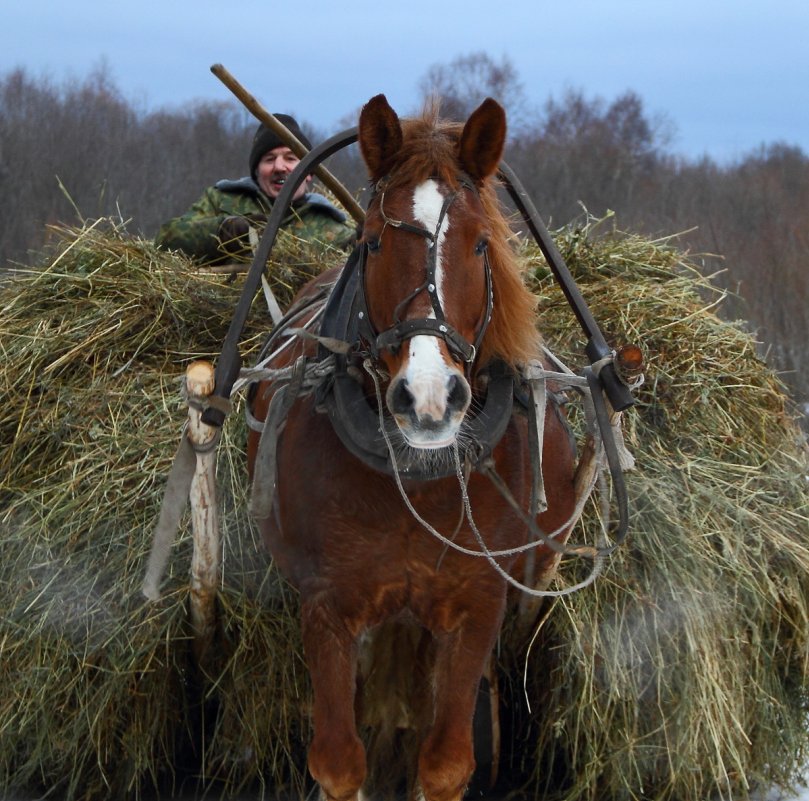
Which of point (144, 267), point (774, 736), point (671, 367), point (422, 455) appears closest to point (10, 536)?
point (144, 267)

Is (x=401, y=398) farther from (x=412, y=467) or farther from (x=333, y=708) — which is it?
(x=333, y=708)

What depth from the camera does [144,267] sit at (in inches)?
190

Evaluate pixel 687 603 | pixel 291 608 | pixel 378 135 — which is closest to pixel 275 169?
pixel 291 608

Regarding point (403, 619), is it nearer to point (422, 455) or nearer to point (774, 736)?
point (422, 455)

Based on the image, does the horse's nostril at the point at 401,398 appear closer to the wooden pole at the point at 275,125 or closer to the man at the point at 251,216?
the wooden pole at the point at 275,125

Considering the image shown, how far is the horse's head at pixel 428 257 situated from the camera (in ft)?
8.52

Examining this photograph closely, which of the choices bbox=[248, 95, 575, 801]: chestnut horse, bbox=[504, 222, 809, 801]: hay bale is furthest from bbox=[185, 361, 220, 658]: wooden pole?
bbox=[504, 222, 809, 801]: hay bale

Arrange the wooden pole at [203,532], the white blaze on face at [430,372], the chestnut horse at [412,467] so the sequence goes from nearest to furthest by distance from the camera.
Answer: the white blaze on face at [430,372], the chestnut horse at [412,467], the wooden pole at [203,532]

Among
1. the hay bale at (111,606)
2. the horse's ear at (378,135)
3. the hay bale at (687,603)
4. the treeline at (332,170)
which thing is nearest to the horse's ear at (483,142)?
the horse's ear at (378,135)

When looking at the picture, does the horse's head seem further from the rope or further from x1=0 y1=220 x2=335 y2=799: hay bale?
x1=0 y1=220 x2=335 y2=799: hay bale

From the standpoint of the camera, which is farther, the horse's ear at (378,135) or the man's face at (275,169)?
the man's face at (275,169)

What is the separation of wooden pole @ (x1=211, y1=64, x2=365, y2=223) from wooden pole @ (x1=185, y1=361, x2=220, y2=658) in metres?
0.86

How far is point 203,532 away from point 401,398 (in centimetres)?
134

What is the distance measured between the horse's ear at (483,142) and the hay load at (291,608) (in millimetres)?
1522
